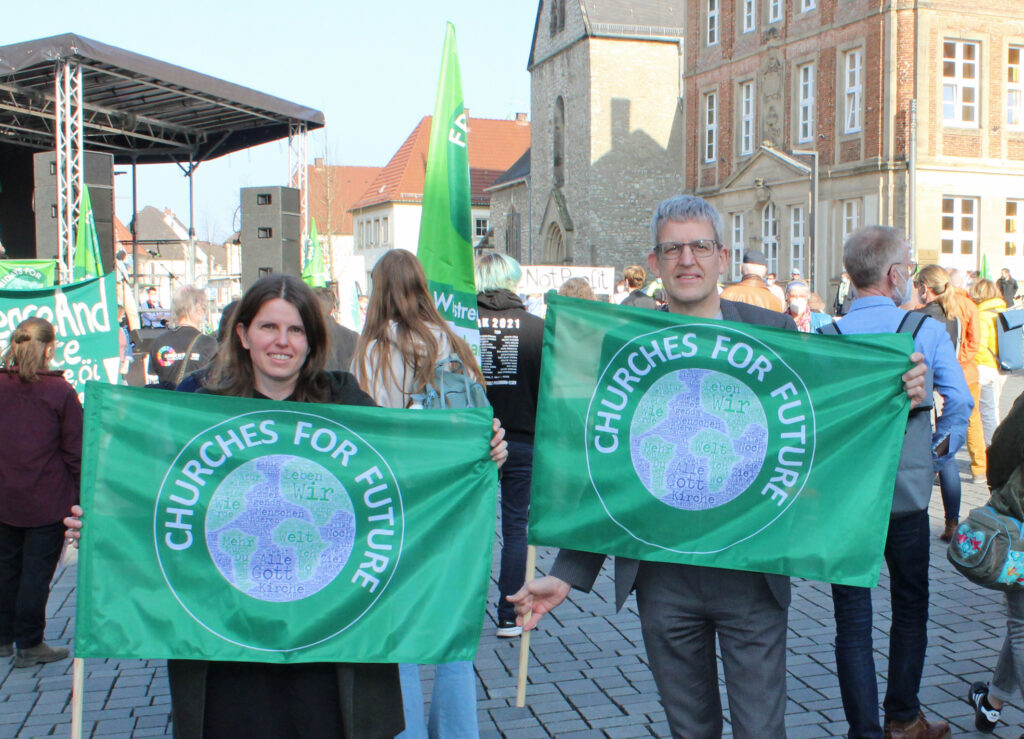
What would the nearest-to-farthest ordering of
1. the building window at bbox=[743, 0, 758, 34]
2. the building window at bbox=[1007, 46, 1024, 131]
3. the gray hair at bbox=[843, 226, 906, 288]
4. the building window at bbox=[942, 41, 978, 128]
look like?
the gray hair at bbox=[843, 226, 906, 288] < the building window at bbox=[942, 41, 978, 128] < the building window at bbox=[1007, 46, 1024, 131] < the building window at bbox=[743, 0, 758, 34]

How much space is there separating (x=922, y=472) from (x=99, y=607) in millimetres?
2840

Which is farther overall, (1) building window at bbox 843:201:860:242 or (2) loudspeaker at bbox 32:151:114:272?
(1) building window at bbox 843:201:860:242

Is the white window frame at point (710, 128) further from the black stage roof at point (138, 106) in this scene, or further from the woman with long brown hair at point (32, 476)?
the woman with long brown hair at point (32, 476)

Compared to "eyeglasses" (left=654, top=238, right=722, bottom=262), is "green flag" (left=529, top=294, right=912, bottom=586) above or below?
below

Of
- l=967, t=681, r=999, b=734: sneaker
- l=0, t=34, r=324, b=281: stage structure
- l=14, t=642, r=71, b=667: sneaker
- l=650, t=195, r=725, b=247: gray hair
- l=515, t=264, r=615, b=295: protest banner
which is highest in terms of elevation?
l=0, t=34, r=324, b=281: stage structure

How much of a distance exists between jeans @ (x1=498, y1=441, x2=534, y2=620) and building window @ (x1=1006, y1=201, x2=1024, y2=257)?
2814 centimetres

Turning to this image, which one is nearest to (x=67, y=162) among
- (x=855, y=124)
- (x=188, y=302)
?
(x=188, y=302)

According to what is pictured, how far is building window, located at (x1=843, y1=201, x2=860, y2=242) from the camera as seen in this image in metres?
30.8

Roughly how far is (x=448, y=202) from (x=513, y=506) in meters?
2.13

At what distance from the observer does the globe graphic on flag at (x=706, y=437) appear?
10.3 ft

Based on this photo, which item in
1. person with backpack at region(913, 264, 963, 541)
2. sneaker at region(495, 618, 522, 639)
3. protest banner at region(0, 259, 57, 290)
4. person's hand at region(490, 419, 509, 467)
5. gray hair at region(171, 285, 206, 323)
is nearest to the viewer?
person's hand at region(490, 419, 509, 467)

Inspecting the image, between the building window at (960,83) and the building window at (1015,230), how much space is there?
8.59ft

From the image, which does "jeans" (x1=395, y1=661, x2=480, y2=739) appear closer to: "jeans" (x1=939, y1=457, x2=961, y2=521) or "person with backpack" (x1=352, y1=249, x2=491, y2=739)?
"person with backpack" (x1=352, y1=249, x2=491, y2=739)

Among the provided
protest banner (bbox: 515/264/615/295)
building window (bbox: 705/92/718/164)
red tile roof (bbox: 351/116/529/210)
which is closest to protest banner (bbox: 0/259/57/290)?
protest banner (bbox: 515/264/615/295)
